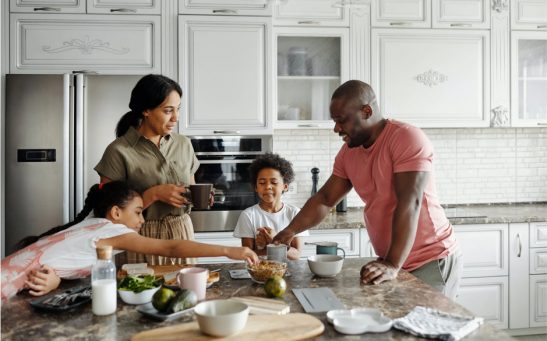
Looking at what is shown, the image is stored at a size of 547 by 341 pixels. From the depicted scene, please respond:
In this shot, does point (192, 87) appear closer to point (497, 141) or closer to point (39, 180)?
point (39, 180)

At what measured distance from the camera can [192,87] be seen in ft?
11.9

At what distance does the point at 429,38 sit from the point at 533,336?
2.34 metres

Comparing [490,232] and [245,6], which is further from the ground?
[245,6]

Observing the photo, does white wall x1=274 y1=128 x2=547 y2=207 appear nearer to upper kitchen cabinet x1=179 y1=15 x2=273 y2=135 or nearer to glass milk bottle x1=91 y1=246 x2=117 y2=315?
upper kitchen cabinet x1=179 y1=15 x2=273 y2=135

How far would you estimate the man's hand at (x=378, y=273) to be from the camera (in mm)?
1883

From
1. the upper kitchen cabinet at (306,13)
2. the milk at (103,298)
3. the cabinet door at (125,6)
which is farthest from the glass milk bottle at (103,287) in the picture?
the upper kitchen cabinet at (306,13)

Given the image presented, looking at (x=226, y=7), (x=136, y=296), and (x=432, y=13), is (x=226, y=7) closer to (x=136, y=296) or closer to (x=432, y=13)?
(x=432, y=13)

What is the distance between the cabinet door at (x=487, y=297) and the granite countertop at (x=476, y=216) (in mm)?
435

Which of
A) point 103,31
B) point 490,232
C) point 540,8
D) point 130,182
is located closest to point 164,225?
point 130,182

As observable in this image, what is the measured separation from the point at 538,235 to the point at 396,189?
2.40 m

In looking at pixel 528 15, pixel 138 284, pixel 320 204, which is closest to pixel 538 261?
pixel 528 15

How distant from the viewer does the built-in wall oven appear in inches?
144

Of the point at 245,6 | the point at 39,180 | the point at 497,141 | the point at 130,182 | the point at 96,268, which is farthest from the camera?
the point at 497,141

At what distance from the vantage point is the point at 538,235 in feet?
12.7
